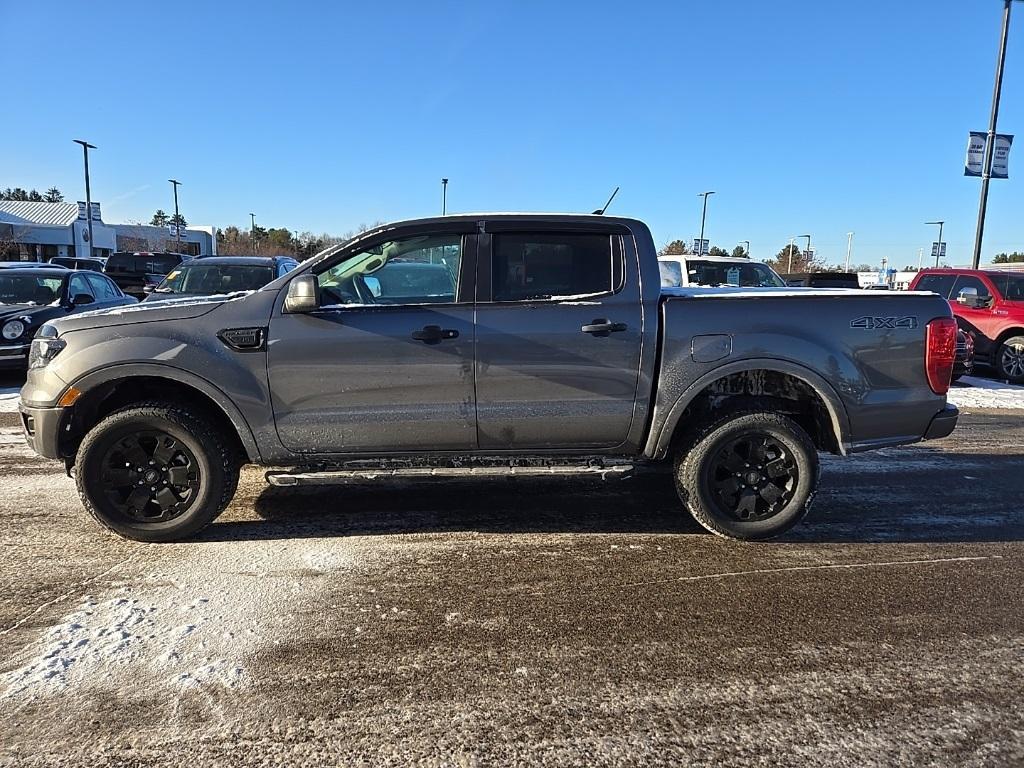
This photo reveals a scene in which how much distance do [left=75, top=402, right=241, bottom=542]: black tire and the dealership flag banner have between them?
17.4m

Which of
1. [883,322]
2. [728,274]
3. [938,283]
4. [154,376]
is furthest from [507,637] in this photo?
[938,283]

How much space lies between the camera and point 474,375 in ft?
13.2

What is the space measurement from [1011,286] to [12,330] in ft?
51.6

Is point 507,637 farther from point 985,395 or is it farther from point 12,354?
point 985,395

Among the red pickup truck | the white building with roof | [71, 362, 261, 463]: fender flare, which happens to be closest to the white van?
the red pickup truck

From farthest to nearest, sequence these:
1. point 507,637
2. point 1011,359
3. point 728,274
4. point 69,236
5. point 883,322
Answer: point 69,236 < point 728,274 < point 1011,359 < point 883,322 < point 507,637

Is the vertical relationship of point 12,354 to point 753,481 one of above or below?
above

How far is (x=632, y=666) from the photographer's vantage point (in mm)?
2871

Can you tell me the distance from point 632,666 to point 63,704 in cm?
225

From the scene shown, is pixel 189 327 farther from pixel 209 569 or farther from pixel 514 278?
pixel 514 278

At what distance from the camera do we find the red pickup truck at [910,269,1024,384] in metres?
11.5

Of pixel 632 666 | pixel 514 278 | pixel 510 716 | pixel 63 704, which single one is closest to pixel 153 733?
pixel 63 704

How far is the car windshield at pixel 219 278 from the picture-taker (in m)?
10.1

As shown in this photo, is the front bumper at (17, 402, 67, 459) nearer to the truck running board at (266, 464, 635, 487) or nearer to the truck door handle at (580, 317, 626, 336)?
the truck running board at (266, 464, 635, 487)
